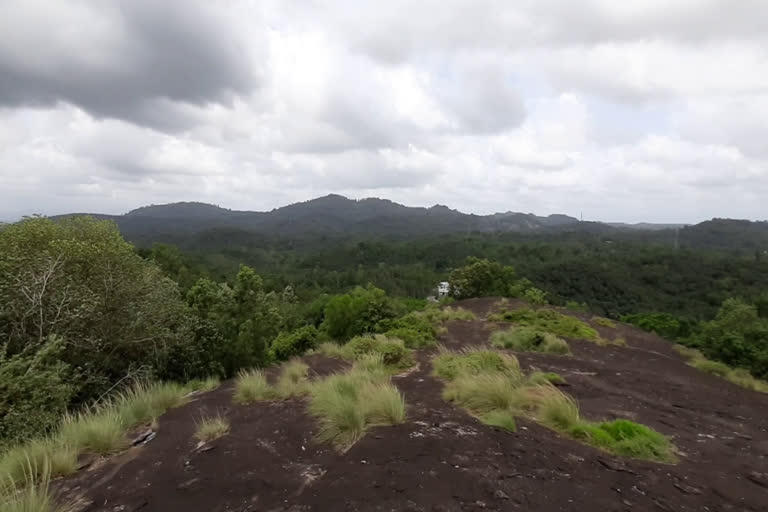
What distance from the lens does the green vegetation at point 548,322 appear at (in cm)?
1585

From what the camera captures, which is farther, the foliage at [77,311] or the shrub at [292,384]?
the foliage at [77,311]

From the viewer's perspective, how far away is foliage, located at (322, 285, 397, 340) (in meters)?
17.5

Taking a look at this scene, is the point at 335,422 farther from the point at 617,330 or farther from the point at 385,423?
the point at 617,330

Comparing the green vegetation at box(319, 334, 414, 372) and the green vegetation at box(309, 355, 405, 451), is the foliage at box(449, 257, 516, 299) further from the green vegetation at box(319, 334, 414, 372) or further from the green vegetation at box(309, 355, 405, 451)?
the green vegetation at box(309, 355, 405, 451)

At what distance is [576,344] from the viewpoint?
1351 cm

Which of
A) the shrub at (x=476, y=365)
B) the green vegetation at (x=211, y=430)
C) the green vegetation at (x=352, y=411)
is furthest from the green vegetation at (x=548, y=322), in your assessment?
the green vegetation at (x=211, y=430)

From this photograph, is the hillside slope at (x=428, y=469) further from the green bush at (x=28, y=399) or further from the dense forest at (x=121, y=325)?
the dense forest at (x=121, y=325)

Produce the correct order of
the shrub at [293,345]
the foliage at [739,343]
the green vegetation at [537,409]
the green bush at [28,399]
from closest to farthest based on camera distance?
the green vegetation at [537,409] → the green bush at [28,399] → the foliage at [739,343] → the shrub at [293,345]

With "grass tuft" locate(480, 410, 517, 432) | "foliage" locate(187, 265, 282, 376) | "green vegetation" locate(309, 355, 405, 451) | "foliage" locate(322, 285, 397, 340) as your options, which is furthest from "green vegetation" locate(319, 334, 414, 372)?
"foliage" locate(322, 285, 397, 340)

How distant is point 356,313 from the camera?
17781 millimetres

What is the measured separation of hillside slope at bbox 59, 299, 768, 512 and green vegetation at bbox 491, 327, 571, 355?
19.1 feet

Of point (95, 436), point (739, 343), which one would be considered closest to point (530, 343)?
point (95, 436)

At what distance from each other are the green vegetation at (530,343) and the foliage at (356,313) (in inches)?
222

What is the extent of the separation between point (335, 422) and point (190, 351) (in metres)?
10.1
